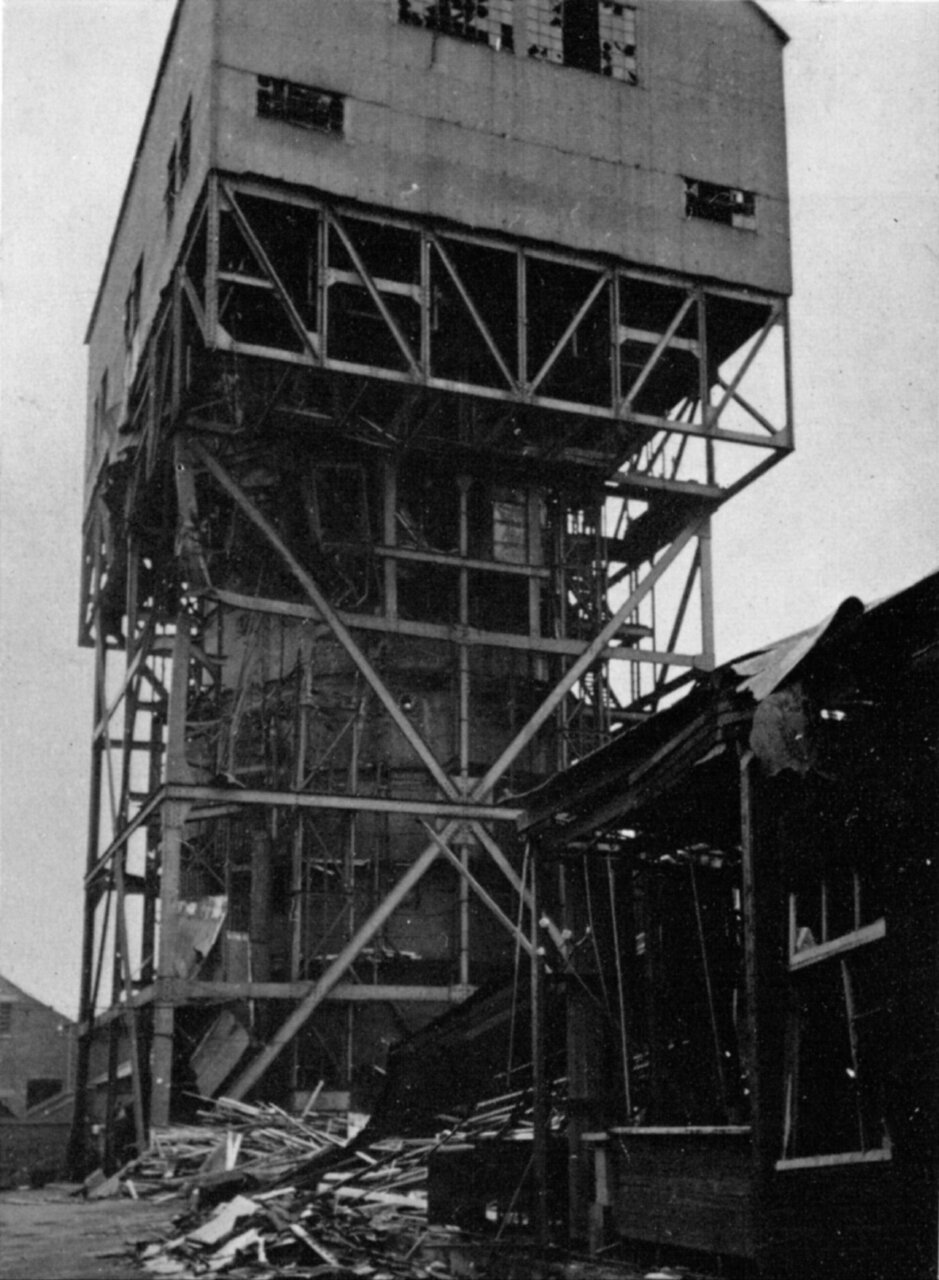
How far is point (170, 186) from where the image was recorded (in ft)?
75.0

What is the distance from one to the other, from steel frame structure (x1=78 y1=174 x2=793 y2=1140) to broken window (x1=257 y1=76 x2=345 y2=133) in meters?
1.10

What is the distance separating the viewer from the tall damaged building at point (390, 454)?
20297mm

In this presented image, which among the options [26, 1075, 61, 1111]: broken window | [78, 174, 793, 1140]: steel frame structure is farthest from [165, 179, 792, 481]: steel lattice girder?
[26, 1075, 61, 1111]: broken window

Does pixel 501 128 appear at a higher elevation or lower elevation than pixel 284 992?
higher

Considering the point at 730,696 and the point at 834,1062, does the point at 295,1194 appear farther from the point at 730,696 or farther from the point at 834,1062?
the point at 730,696

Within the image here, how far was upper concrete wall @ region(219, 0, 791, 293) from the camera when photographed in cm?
2030

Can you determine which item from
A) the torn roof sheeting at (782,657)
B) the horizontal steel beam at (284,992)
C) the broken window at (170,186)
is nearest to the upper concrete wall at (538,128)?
the broken window at (170,186)

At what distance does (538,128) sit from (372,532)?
6.60 metres

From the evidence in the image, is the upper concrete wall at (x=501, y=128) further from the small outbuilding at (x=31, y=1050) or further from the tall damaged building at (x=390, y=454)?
the small outbuilding at (x=31, y=1050)

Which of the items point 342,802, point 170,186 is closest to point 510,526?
point 342,802

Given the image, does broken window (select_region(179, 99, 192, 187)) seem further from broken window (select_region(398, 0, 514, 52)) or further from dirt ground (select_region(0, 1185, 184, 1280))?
dirt ground (select_region(0, 1185, 184, 1280))

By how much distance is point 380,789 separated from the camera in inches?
925

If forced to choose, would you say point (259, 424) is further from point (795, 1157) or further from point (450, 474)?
point (795, 1157)

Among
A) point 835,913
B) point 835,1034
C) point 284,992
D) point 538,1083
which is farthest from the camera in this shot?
point 284,992
